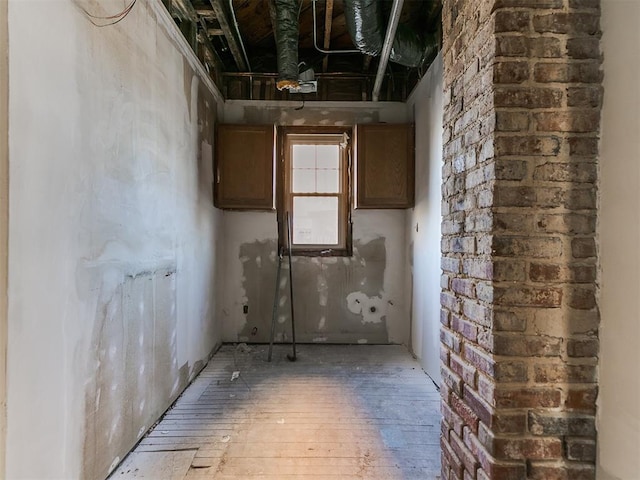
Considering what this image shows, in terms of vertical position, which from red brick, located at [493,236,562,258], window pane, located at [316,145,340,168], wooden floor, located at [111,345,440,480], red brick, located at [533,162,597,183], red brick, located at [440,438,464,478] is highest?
window pane, located at [316,145,340,168]

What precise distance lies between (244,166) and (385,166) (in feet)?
5.08

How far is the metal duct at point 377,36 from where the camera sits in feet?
8.74

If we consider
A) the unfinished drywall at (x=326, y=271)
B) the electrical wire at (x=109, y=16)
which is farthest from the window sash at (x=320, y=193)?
the electrical wire at (x=109, y=16)

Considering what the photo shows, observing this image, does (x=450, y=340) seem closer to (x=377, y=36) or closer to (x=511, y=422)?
(x=511, y=422)

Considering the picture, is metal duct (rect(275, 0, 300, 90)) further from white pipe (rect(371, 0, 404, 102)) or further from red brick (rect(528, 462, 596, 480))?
red brick (rect(528, 462, 596, 480))

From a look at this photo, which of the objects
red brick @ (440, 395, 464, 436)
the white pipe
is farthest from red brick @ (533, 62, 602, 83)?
the white pipe

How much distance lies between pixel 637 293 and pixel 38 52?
2.08 m

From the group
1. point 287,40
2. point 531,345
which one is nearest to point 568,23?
point 531,345

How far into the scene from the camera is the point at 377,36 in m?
2.93

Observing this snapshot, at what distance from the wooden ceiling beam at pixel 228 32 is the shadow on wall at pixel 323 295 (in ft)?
6.60

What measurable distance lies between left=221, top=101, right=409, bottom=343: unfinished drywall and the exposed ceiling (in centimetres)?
22

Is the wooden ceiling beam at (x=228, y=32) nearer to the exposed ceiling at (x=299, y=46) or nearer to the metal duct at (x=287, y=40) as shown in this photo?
the exposed ceiling at (x=299, y=46)

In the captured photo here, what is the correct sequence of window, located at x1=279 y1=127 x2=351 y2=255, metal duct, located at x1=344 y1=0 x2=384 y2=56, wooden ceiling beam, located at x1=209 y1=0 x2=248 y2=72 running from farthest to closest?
window, located at x1=279 y1=127 x2=351 y2=255 → wooden ceiling beam, located at x1=209 y1=0 x2=248 y2=72 → metal duct, located at x1=344 y1=0 x2=384 y2=56

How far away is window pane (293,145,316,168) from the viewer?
4.35 m
